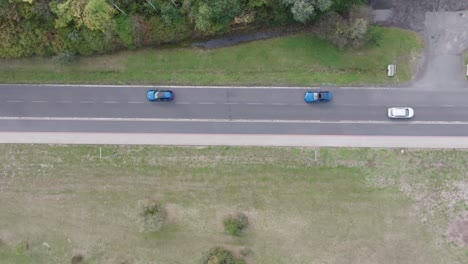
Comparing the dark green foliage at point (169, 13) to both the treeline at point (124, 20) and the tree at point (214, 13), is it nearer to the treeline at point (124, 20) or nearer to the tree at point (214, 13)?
the treeline at point (124, 20)

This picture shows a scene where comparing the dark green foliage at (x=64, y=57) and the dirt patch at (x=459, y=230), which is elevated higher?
the dark green foliage at (x=64, y=57)

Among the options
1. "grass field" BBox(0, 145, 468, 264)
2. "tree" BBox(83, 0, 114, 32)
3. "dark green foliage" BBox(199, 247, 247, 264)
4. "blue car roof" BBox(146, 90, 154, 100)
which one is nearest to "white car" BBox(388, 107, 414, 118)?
"grass field" BBox(0, 145, 468, 264)

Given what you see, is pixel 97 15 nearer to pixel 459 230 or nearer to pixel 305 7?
pixel 305 7

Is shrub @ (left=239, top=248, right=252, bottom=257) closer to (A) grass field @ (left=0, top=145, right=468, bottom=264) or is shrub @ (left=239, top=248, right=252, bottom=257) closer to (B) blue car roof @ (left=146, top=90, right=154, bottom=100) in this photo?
(A) grass field @ (left=0, top=145, right=468, bottom=264)

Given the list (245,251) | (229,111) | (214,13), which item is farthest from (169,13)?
(245,251)

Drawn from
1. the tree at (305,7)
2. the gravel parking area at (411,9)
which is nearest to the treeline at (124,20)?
the tree at (305,7)

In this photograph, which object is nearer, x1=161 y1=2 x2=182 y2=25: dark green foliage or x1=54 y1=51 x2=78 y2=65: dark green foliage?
x1=161 y1=2 x2=182 y2=25: dark green foliage

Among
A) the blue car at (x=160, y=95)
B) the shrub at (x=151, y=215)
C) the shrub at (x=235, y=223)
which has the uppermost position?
the blue car at (x=160, y=95)

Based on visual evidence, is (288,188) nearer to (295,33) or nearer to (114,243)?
(295,33)
